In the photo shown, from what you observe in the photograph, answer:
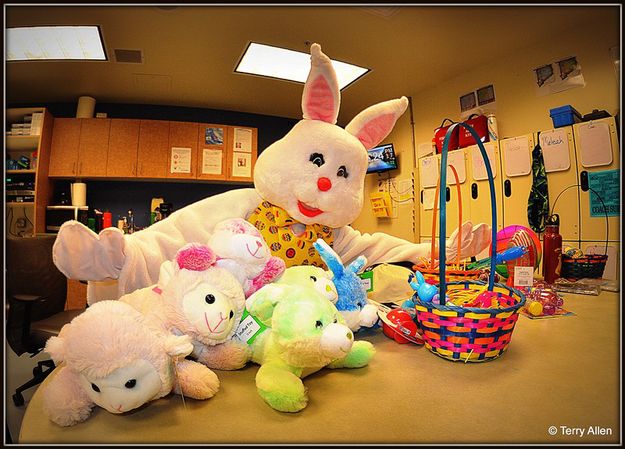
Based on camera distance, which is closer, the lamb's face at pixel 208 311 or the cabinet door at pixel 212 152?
the lamb's face at pixel 208 311

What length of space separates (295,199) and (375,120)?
321 mm

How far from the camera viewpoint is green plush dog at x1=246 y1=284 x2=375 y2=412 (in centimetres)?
41

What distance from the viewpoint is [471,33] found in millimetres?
2445

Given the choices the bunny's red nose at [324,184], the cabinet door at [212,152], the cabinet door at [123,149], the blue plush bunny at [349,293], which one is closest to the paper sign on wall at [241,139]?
the cabinet door at [212,152]

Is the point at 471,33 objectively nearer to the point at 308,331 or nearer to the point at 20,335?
the point at 308,331

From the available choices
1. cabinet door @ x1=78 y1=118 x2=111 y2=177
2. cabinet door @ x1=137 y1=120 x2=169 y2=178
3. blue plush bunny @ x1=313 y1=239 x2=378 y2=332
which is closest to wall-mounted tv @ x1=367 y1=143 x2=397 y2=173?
cabinet door @ x1=137 y1=120 x2=169 y2=178

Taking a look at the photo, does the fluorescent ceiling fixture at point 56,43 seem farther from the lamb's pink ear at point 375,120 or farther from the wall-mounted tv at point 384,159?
the wall-mounted tv at point 384,159

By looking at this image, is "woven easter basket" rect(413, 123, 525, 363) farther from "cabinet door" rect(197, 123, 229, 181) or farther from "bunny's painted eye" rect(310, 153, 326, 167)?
"cabinet door" rect(197, 123, 229, 181)

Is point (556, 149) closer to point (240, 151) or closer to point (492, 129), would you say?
point (492, 129)

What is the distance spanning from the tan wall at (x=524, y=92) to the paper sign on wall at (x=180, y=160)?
224cm

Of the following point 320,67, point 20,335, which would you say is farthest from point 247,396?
point 20,335

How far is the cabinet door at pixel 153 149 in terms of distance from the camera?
11.4ft

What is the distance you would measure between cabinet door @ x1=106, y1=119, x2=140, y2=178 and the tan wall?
2.69 meters

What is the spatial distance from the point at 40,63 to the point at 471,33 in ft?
11.9
